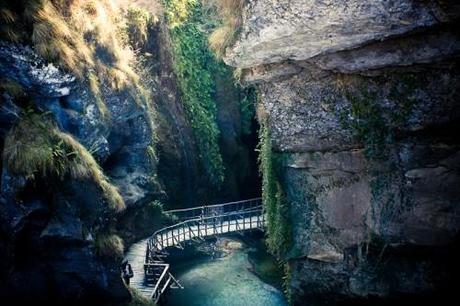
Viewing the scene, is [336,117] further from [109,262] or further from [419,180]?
[109,262]

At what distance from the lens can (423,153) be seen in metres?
5.32

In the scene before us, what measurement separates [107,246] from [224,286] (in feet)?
20.9

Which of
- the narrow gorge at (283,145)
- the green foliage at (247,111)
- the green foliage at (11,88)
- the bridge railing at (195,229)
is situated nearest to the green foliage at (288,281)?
the narrow gorge at (283,145)

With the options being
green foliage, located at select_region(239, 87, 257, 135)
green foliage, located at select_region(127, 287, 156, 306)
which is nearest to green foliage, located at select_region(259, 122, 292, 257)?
green foliage, located at select_region(127, 287, 156, 306)

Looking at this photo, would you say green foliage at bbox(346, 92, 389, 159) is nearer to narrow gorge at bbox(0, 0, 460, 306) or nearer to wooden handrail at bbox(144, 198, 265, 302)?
narrow gorge at bbox(0, 0, 460, 306)

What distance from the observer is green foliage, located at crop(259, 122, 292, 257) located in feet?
22.5

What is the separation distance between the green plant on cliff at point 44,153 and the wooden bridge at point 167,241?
452 cm

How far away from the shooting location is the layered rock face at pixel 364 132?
4.75m

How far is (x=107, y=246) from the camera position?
9.10m

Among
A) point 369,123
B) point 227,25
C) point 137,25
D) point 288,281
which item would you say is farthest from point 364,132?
point 137,25

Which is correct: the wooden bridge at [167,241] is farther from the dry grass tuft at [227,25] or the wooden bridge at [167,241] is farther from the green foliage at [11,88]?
the green foliage at [11,88]

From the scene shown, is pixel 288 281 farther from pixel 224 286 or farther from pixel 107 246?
pixel 224 286

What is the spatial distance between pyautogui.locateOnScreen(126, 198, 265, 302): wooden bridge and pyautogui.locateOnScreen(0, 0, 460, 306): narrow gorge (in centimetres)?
28

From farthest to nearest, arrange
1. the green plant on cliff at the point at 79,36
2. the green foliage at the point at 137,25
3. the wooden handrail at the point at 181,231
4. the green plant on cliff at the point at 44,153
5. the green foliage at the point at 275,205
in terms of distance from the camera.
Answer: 1. the green foliage at the point at 137,25
2. the wooden handrail at the point at 181,231
3. the green plant on cliff at the point at 79,36
4. the green plant on cliff at the point at 44,153
5. the green foliage at the point at 275,205
